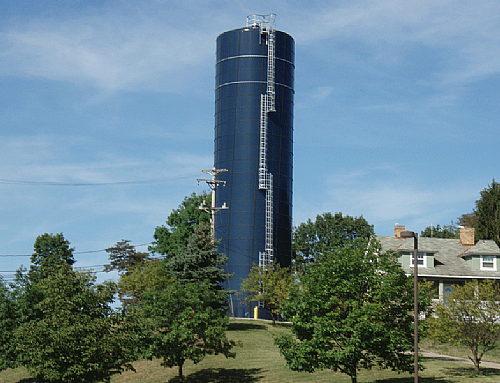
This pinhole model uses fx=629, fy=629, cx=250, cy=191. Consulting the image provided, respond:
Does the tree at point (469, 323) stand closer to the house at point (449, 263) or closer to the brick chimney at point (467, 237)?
the house at point (449, 263)

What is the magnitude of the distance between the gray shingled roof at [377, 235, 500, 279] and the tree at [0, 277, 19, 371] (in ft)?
113

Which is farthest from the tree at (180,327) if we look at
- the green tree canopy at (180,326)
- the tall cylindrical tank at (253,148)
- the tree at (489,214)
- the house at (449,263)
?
the tree at (489,214)

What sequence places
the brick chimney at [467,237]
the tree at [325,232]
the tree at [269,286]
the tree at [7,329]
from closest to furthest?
the tree at [7,329] → the tree at [269,286] → the brick chimney at [467,237] → the tree at [325,232]

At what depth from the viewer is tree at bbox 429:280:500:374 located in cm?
3894

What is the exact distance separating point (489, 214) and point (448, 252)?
1314cm

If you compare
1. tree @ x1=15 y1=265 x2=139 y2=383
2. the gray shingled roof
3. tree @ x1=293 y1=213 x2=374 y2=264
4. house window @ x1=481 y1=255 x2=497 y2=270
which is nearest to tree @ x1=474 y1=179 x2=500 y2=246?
the gray shingled roof

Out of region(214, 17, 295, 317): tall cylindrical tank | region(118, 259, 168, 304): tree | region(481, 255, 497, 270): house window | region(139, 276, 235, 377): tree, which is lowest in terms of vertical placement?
region(139, 276, 235, 377): tree

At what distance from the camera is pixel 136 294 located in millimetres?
58594

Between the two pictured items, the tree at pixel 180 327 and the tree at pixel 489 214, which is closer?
the tree at pixel 180 327

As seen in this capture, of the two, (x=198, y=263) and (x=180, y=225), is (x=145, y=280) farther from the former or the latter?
(x=180, y=225)

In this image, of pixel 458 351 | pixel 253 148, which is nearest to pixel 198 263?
pixel 458 351

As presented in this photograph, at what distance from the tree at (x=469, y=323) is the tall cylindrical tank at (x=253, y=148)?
Result: 1342 inches

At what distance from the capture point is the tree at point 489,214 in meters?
73.9

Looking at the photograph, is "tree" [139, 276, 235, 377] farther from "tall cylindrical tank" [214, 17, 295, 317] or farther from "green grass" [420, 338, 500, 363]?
"tall cylindrical tank" [214, 17, 295, 317]
